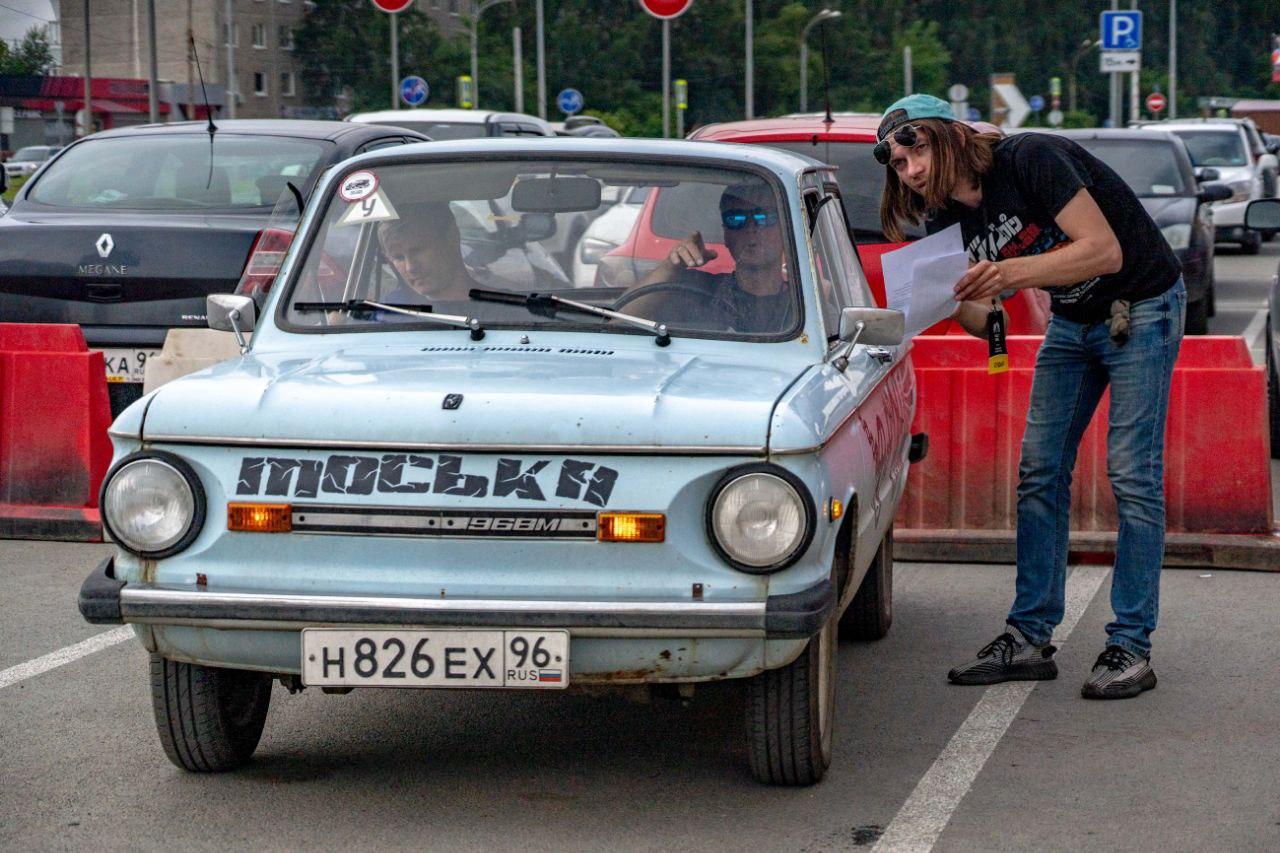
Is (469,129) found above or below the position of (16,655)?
above

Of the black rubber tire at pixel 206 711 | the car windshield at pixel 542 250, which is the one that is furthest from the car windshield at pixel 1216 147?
the black rubber tire at pixel 206 711

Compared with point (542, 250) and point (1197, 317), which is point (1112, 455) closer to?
point (542, 250)

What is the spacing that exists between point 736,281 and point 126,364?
4440mm

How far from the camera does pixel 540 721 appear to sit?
536cm

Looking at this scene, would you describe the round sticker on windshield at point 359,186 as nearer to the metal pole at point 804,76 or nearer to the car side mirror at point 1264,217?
the car side mirror at point 1264,217

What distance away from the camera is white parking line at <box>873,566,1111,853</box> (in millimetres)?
4348

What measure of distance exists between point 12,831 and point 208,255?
4.90m

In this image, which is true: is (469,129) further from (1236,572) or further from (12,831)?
(12,831)

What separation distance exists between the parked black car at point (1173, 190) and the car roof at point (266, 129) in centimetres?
759

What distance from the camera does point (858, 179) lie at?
32.3 ft

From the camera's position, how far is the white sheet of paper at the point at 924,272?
18.1ft

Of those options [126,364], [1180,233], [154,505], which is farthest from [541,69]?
[154,505]

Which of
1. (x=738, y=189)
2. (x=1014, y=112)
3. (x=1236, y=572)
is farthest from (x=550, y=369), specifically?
(x=1014, y=112)

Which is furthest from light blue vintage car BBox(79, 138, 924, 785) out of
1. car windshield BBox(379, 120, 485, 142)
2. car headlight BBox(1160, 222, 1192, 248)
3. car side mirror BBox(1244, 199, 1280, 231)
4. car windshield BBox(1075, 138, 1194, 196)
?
car windshield BBox(379, 120, 485, 142)
